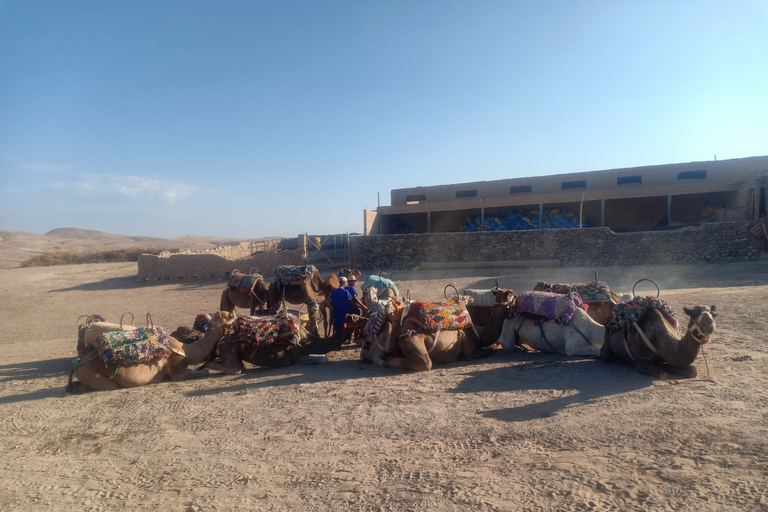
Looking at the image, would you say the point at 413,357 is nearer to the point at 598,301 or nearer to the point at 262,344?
the point at 262,344

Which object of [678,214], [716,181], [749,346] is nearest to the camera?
[749,346]

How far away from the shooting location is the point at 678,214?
26.8m

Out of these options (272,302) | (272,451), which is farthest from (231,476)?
(272,302)

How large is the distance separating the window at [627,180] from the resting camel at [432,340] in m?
23.9

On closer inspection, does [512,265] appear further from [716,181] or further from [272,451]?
[272,451]

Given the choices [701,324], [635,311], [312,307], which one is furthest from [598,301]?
[312,307]

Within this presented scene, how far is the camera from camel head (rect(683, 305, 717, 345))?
5195 millimetres

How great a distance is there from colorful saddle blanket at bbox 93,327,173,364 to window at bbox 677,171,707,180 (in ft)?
91.5

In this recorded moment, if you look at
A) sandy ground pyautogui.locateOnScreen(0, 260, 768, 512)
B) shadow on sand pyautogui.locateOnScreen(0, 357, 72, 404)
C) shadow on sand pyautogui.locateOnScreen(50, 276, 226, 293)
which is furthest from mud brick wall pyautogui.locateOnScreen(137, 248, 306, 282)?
sandy ground pyautogui.locateOnScreen(0, 260, 768, 512)

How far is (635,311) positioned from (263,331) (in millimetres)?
5159

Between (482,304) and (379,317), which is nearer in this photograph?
(379,317)

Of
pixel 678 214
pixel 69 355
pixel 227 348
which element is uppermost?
pixel 678 214

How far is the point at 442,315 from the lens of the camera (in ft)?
23.5

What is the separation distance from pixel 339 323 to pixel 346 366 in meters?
1.54
